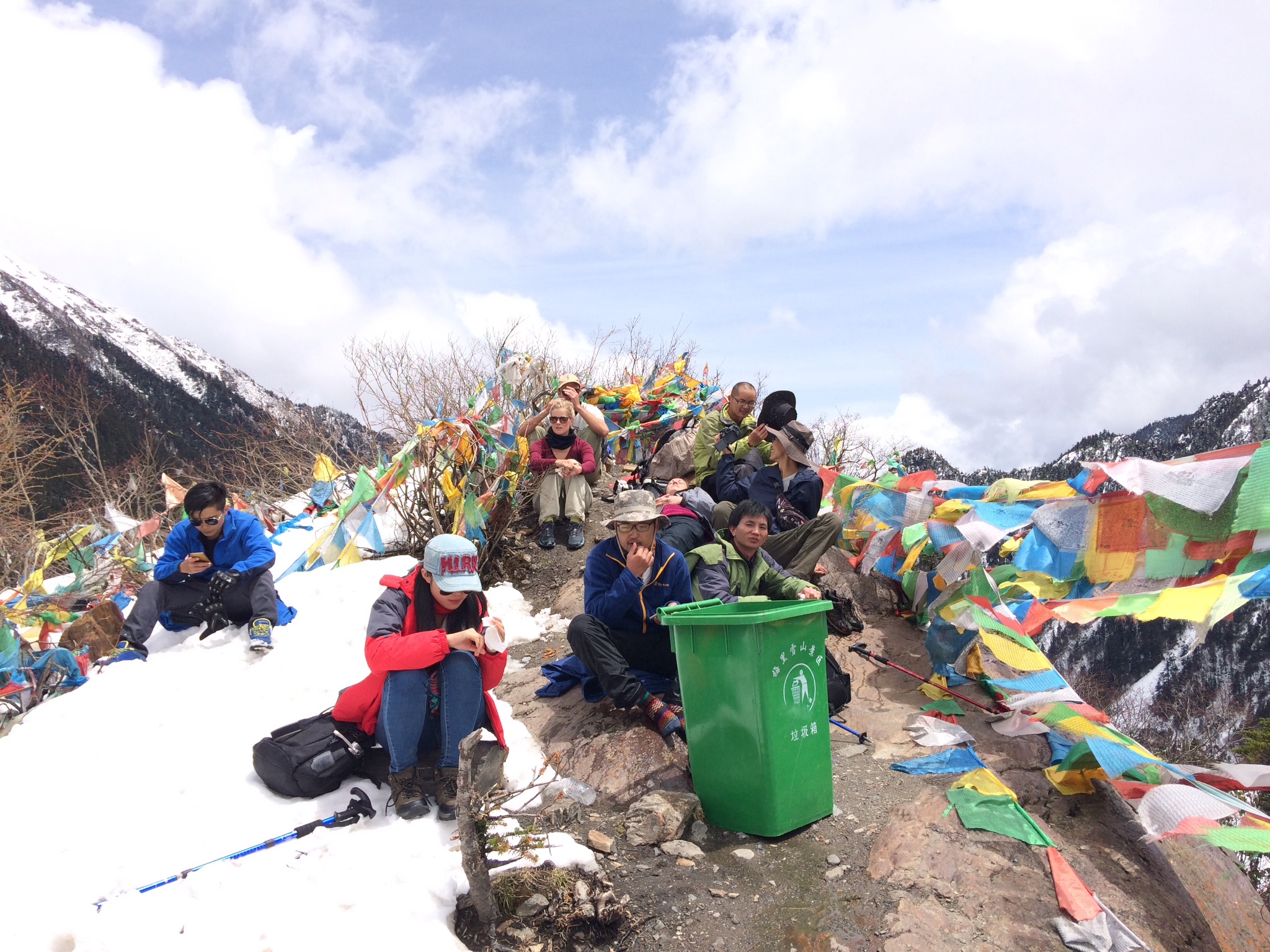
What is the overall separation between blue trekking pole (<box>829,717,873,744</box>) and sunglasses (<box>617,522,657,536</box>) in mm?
1411

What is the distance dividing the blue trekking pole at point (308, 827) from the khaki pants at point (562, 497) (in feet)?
13.9

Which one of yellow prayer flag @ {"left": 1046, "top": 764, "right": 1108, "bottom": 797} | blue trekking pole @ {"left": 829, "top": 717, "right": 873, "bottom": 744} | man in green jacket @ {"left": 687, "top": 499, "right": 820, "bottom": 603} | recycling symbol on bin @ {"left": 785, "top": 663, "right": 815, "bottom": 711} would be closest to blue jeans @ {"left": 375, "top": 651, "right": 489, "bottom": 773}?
recycling symbol on bin @ {"left": 785, "top": 663, "right": 815, "bottom": 711}

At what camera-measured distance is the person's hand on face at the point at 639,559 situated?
12.5 feet

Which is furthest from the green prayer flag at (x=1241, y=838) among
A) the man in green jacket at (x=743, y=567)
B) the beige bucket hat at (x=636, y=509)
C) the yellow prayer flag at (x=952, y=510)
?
the beige bucket hat at (x=636, y=509)

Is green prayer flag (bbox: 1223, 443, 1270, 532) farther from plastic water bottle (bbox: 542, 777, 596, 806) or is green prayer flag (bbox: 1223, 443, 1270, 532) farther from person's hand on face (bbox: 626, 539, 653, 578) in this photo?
plastic water bottle (bbox: 542, 777, 596, 806)

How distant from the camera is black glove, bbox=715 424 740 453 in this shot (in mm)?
6930

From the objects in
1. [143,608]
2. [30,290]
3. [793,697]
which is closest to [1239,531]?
[793,697]

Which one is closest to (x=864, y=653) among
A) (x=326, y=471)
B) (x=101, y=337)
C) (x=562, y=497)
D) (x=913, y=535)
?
(x=913, y=535)

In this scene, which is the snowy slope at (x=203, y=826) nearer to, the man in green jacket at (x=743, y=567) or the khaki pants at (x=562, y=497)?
the man in green jacket at (x=743, y=567)

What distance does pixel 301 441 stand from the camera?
36.3 feet

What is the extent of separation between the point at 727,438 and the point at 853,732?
11.1 ft

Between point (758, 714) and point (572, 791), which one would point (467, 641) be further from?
point (758, 714)

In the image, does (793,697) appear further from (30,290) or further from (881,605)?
(30,290)

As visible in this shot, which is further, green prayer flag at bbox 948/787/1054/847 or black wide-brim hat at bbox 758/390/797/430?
black wide-brim hat at bbox 758/390/797/430
